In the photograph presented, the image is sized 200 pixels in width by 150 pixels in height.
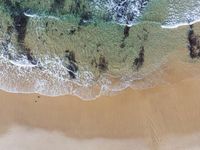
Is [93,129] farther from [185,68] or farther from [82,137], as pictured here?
[185,68]

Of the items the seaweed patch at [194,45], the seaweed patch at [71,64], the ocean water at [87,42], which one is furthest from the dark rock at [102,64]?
the seaweed patch at [194,45]

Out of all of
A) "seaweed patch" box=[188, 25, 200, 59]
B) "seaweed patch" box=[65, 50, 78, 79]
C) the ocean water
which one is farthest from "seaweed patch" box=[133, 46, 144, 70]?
"seaweed patch" box=[65, 50, 78, 79]

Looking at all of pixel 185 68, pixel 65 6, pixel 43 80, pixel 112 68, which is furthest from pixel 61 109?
pixel 185 68

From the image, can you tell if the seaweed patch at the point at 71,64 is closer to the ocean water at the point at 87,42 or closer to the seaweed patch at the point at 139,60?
the ocean water at the point at 87,42

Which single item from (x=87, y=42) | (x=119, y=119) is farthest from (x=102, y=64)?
(x=119, y=119)

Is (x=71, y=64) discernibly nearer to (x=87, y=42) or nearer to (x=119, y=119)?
(x=87, y=42)

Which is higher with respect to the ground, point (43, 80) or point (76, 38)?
point (76, 38)
